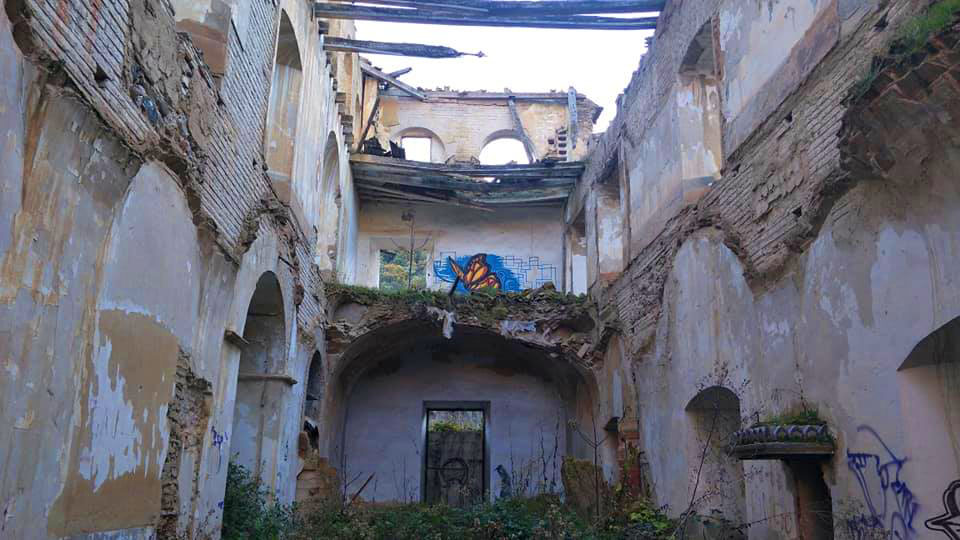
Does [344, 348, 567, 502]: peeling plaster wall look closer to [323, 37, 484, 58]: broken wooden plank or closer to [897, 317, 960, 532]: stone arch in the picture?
[323, 37, 484, 58]: broken wooden plank

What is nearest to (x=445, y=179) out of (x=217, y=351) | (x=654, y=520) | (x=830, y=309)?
(x=654, y=520)

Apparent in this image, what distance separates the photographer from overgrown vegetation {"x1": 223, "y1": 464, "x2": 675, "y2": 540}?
336 inches

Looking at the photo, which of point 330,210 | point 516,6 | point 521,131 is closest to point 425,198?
point 330,210

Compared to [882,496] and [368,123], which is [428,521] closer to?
[882,496]

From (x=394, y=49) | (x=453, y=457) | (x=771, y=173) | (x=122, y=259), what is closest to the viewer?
(x=122, y=259)

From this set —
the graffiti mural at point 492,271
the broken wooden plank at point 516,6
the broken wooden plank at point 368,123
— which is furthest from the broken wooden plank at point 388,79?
the broken wooden plank at point 516,6

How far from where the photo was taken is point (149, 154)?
18.3ft

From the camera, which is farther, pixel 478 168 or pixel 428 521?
pixel 478 168

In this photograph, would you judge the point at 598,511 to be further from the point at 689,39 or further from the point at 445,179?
the point at 445,179

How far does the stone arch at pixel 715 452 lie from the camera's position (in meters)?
9.00

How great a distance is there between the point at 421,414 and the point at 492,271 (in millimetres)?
3730

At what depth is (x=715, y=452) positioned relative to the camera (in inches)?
371

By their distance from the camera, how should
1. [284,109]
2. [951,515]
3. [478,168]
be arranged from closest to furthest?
[951,515], [284,109], [478,168]

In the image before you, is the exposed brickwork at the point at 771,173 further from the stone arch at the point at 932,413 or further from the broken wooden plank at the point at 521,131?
the broken wooden plank at the point at 521,131
